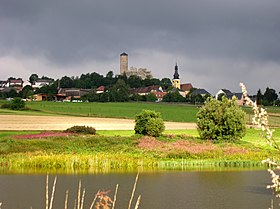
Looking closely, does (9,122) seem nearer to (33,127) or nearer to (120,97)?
(33,127)

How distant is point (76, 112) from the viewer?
100875mm

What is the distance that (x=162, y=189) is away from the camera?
24.6m

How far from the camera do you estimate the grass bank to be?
3491 centimetres

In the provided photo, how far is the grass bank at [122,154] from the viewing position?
1374 inches

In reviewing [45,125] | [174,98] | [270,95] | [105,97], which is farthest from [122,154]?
[270,95]

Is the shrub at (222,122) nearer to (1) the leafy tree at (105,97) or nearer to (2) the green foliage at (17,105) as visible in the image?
(2) the green foliage at (17,105)

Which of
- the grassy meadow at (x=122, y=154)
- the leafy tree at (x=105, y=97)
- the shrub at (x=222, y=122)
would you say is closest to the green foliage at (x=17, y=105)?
the leafy tree at (x=105, y=97)

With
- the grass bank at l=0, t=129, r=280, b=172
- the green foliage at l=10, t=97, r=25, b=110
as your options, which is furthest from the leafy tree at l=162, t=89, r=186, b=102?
the grass bank at l=0, t=129, r=280, b=172

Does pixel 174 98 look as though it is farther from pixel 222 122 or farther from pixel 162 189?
pixel 162 189

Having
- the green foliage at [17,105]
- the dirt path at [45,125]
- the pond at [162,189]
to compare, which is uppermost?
the green foliage at [17,105]

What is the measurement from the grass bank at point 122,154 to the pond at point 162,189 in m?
4.28

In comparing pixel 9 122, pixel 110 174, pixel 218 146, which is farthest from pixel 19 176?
pixel 9 122

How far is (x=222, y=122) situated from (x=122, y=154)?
1231 centimetres

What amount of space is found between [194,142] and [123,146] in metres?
6.36
